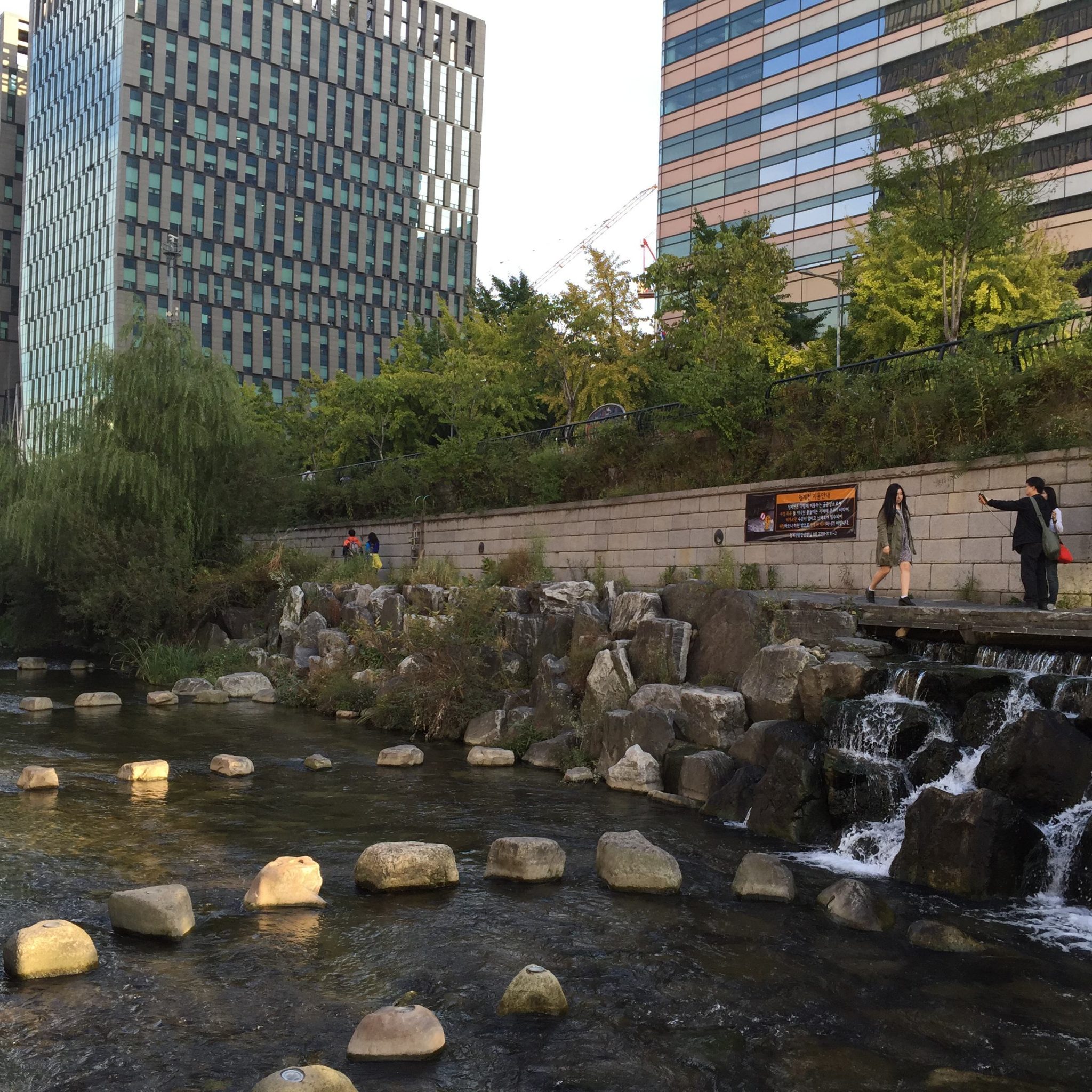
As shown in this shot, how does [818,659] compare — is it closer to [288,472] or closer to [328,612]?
[328,612]

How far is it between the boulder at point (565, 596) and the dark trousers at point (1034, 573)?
699 cm

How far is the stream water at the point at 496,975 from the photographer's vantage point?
5266 millimetres

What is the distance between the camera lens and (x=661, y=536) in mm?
19609

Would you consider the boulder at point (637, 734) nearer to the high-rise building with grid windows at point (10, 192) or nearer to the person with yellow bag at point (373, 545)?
the person with yellow bag at point (373, 545)

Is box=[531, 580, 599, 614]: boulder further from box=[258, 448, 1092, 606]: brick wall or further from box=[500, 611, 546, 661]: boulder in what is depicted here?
box=[258, 448, 1092, 606]: brick wall

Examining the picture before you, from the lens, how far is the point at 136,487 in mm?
23531

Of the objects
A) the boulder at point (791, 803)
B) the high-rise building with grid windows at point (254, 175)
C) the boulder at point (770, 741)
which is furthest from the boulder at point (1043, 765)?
the high-rise building with grid windows at point (254, 175)

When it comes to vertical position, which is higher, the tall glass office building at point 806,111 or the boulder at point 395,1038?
the tall glass office building at point 806,111

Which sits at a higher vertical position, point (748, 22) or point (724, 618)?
point (748, 22)

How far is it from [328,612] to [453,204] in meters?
92.1

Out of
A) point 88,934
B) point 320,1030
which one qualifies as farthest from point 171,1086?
point 88,934

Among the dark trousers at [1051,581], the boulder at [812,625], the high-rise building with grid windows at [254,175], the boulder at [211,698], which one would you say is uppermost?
the high-rise building with grid windows at [254,175]

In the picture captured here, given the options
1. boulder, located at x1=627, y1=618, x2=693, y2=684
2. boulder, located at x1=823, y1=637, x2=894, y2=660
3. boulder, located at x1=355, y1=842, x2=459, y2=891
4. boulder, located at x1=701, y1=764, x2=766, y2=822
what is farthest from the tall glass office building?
boulder, located at x1=355, y1=842, x2=459, y2=891

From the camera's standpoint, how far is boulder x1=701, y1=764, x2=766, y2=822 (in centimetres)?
1064
